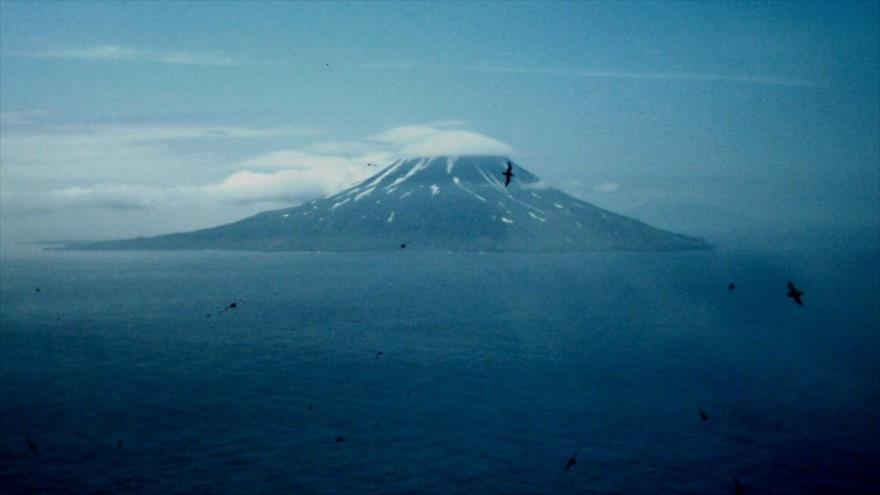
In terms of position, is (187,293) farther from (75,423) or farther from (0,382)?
(75,423)

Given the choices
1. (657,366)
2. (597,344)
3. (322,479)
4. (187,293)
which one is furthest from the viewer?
(187,293)

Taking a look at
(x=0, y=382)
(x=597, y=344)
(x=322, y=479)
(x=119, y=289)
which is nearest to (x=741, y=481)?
(x=322, y=479)

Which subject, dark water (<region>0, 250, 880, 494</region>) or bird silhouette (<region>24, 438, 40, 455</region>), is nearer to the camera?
dark water (<region>0, 250, 880, 494</region>)

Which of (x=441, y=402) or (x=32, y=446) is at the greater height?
(x=441, y=402)

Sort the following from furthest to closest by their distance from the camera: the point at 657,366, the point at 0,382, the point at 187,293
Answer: the point at 187,293
the point at 657,366
the point at 0,382

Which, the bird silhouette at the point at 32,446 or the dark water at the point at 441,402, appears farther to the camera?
the bird silhouette at the point at 32,446

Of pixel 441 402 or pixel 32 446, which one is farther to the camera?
pixel 441 402

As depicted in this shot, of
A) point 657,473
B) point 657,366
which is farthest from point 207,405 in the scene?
point 657,366

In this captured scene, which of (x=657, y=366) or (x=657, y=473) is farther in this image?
(x=657, y=366)
